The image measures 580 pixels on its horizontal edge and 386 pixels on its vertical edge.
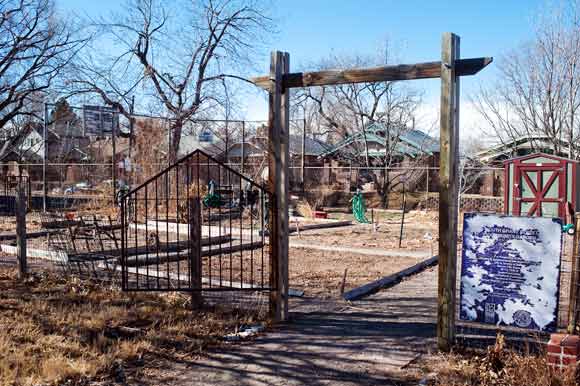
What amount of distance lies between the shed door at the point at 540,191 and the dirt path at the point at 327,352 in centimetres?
1196

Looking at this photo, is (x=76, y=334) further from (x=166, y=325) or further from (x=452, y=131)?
(x=452, y=131)

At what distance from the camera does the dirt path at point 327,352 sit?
4.40m

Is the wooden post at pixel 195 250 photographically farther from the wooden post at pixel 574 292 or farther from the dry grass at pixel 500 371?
the wooden post at pixel 574 292

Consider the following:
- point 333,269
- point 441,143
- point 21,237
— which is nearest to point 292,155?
point 333,269

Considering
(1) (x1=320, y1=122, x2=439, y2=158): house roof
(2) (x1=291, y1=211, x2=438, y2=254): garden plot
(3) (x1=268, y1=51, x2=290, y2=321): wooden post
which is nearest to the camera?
(3) (x1=268, y1=51, x2=290, y2=321): wooden post

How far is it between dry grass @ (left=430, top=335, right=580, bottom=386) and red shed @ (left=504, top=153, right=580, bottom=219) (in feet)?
44.8

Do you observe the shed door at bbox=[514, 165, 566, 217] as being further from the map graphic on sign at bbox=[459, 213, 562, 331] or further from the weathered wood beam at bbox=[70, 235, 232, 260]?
the map graphic on sign at bbox=[459, 213, 562, 331]

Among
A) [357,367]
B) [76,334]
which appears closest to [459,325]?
[357,367]

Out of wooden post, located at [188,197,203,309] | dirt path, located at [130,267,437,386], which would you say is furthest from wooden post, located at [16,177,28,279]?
dirt path, located at [130,267,437,386]

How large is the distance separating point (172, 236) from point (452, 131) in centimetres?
1022

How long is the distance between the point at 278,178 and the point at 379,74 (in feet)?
5.11

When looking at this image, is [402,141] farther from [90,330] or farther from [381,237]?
[90,330]

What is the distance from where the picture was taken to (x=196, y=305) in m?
6.52

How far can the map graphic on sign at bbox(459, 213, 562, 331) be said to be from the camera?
15.7 feet
